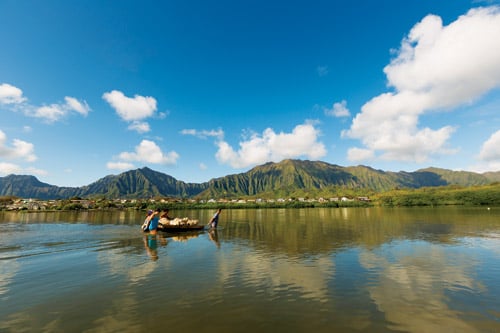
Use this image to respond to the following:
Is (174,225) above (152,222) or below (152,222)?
below

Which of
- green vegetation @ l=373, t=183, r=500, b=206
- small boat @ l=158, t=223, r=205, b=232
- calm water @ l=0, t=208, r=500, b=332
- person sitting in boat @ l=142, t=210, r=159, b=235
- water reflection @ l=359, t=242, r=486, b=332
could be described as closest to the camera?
calm water @ l=0, t=208, r=500, b=332

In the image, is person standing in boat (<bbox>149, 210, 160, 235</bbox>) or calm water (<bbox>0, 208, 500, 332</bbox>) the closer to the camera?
calm water (<bbox>0, 208, 500, 332</bbox>)

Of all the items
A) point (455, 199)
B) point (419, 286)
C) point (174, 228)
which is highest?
point (455, 199)

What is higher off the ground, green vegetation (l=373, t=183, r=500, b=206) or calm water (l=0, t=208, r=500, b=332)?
green vegetation (l=373, t=183, r=500, b=206)

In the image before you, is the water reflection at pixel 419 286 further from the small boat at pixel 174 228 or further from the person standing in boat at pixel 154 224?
the person standing in boat at pixel 154 224

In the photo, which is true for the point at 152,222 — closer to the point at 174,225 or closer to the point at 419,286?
the point at 174,225

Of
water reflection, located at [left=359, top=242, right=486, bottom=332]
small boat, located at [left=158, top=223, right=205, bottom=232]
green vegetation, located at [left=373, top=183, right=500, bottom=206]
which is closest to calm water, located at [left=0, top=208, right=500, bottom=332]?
water reflection, located at [left=359, top=242, right=486, bottom=332]

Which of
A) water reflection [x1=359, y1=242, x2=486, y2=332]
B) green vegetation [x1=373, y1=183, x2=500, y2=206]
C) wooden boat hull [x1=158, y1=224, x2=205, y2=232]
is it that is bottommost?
water reflection [x1=359, y1=242, x2=486, y2=332]

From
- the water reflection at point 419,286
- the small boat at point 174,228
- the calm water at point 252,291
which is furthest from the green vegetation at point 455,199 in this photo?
the small boat at point 174,228

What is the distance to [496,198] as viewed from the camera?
160m

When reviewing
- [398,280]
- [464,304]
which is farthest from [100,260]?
[464,304]

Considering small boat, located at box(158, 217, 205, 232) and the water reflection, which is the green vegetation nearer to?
the water reflection

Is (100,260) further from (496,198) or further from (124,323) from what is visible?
(496,198)

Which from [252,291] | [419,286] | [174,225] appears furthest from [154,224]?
[419,286]
